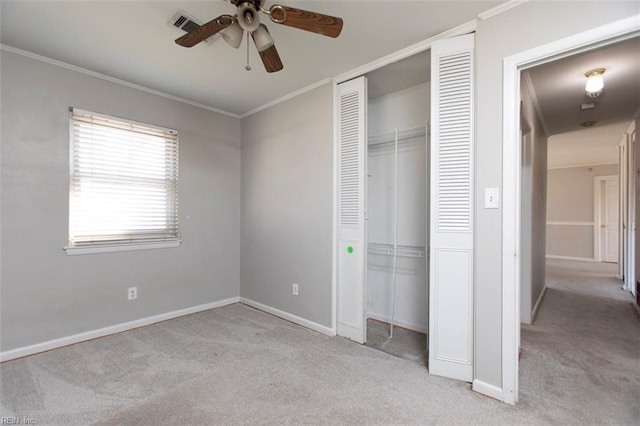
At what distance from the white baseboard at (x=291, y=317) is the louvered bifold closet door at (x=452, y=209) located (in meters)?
1.08

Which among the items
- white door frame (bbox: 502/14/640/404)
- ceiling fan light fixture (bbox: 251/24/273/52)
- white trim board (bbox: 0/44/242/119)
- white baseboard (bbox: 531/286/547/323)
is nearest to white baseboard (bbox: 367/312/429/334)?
white door frame (bbox: 502/14/640/404)

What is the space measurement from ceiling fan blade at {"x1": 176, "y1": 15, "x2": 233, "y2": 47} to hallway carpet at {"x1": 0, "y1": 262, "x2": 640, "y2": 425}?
221 centimetres

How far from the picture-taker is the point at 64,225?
2.71 meters

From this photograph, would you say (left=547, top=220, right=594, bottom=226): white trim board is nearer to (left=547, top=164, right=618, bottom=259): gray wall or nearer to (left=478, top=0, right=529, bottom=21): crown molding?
(left=547, top=164, right=618, bottom=259): gray wall

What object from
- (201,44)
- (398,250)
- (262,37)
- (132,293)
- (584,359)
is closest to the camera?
(262,37)

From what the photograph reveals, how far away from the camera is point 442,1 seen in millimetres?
1895

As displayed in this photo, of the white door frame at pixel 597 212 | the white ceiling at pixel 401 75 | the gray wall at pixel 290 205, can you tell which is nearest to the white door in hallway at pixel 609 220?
the white door frame at pixel 597 212

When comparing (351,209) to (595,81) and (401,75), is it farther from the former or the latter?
(595,81)

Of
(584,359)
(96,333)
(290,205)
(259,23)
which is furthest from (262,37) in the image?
(584,359)

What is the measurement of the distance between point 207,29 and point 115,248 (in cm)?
239

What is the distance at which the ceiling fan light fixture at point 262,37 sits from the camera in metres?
1.67

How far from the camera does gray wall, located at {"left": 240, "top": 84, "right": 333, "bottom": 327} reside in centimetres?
308

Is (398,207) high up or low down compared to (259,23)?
down

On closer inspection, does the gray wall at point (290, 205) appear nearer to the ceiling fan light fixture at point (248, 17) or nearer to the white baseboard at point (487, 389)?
the white baseboard at point (487, 389)
